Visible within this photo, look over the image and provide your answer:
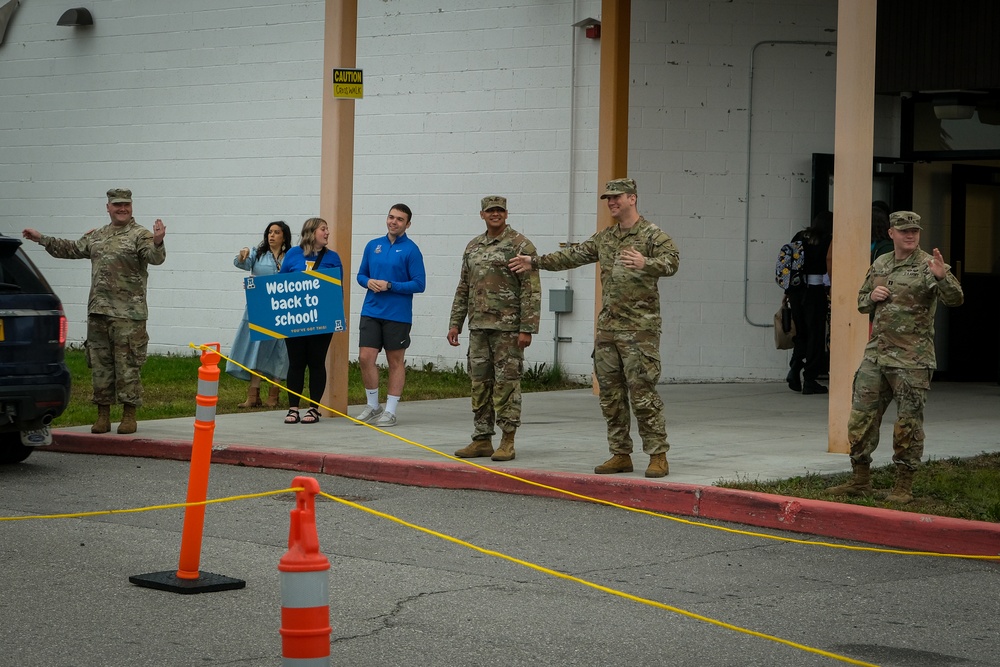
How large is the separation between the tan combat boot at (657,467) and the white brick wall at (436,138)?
24.4 feet

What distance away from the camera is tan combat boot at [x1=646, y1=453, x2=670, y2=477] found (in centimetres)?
963

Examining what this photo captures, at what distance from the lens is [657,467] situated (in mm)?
9656

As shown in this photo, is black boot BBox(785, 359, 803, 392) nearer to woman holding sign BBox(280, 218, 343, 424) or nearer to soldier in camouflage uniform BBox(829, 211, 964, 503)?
woman holding sign BBox(280, 218, 343, 424)

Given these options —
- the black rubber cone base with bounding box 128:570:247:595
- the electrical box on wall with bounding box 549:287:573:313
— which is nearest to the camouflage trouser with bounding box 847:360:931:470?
the black rubber cone base with bounding box 128:570:247:595

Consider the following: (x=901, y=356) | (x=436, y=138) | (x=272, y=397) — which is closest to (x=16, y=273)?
(x=272, y=397)

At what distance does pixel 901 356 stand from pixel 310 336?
19.5 ft

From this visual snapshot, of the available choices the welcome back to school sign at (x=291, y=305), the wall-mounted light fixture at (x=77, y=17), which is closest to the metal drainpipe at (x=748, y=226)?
the welcome back to school sign at (x=291, y=305)

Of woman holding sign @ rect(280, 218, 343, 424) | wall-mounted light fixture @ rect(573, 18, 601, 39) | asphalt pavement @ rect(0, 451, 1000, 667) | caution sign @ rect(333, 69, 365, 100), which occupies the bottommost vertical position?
asphalt pavement @ rect(0, 451, 1000, 667)

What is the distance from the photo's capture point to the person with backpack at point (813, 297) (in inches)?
616

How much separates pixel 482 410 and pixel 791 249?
610 centimetres

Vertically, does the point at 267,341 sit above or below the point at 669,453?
above

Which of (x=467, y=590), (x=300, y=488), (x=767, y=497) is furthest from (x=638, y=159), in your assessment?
(x=300, y=488)

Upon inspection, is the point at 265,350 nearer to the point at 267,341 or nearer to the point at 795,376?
the point at 267,341

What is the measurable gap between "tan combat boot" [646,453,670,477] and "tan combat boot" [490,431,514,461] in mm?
1372
